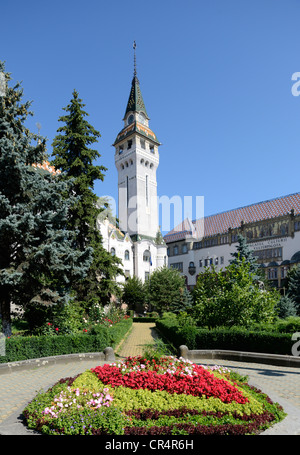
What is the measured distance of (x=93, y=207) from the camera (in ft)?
74.2

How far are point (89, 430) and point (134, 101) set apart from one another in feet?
241

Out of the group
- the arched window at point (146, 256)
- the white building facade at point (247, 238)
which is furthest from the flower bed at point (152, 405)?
the arched window at point (146, 256)

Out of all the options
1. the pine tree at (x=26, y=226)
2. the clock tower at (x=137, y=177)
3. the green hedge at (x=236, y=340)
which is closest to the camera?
the green hedge at (x=236, y=340)

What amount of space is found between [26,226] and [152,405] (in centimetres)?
1019

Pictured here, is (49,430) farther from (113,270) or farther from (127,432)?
(113,270)

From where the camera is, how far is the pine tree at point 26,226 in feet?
47.0

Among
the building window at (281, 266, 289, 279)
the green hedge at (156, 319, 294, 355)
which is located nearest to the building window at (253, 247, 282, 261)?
the building window at (281, 266, 289, 279)

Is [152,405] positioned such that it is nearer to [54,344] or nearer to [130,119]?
[54,344]

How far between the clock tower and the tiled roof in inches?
409

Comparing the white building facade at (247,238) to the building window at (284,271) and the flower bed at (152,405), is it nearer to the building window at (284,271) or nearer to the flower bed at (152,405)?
the building window at (284,271)

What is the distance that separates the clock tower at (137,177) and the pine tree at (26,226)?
142ft

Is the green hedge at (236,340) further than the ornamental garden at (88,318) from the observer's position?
Yes

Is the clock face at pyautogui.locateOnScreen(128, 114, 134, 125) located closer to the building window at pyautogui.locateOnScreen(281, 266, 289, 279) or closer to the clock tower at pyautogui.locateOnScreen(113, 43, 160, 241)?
the clock tower at pyautogui.locateOnScreen(113, 43, 160, 241)

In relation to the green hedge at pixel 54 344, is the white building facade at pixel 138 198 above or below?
above
